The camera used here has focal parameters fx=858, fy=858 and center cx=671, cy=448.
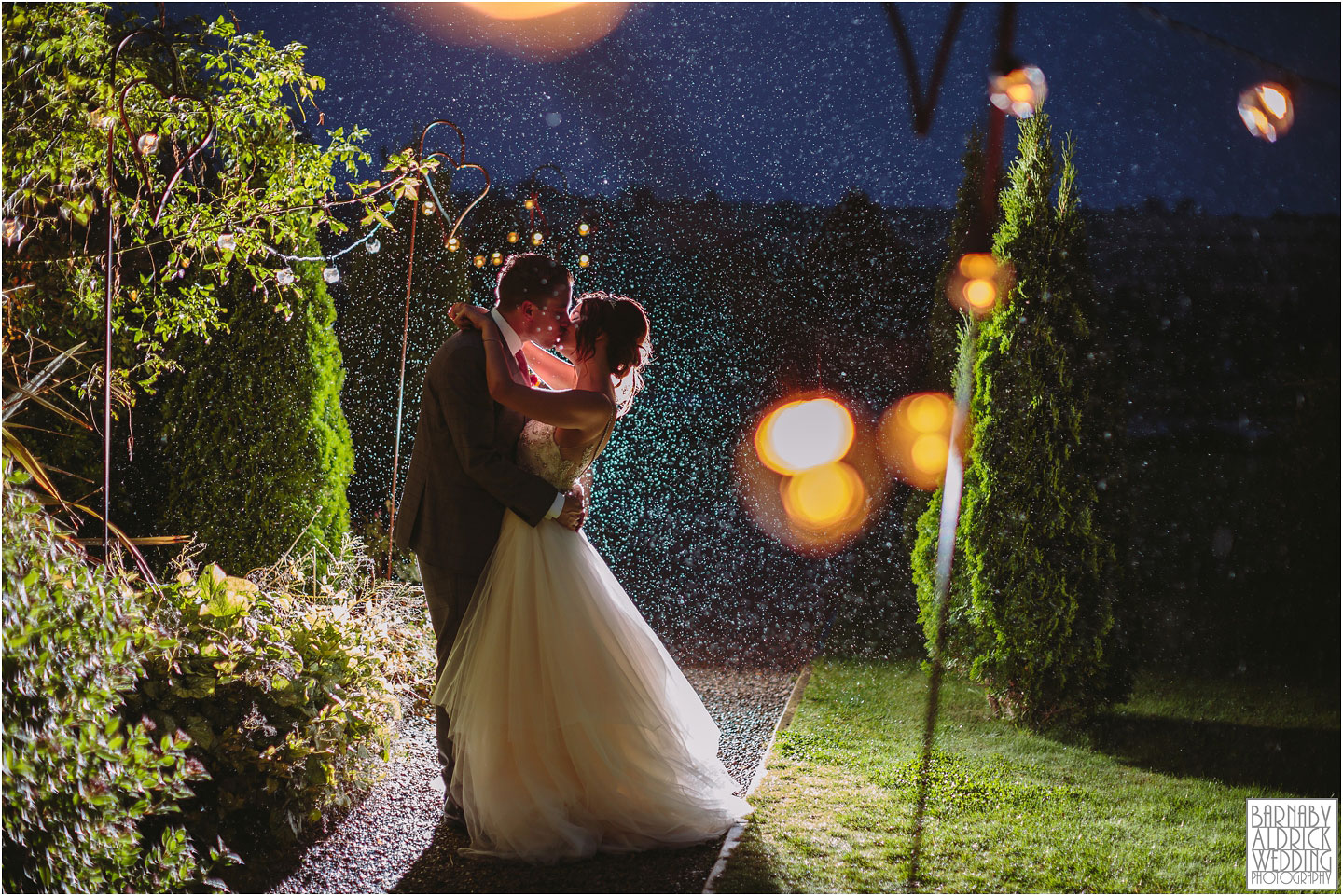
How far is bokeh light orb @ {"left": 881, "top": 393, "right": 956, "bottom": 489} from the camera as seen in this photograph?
750 centimetres

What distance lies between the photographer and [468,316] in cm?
273

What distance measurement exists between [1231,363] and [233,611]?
29.1 ft

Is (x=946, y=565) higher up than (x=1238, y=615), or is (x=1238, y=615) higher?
(x=946, y=565)

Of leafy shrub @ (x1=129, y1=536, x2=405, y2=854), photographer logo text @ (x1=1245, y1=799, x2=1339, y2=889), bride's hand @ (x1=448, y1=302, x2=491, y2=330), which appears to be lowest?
photographer logo text @ (x1=1245, y1=799, x2=1339, y2=889)

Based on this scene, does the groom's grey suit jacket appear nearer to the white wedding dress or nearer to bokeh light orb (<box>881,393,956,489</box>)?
the white wedding dress

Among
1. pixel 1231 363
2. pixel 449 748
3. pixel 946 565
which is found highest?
pixel 449 748

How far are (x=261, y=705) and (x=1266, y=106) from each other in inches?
186

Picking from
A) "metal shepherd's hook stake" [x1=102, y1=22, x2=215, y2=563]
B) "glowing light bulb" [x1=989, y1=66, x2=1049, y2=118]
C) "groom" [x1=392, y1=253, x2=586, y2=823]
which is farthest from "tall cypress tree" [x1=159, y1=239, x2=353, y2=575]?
"glowing light bulb" [x1=989, y1=66, x2=1049, y2=118]

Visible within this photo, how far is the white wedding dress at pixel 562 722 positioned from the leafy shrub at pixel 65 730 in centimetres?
78

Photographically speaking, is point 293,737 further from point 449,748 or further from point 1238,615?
point 1238,615

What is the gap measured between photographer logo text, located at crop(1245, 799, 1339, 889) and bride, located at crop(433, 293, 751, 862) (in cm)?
171

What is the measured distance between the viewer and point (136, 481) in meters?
4.89

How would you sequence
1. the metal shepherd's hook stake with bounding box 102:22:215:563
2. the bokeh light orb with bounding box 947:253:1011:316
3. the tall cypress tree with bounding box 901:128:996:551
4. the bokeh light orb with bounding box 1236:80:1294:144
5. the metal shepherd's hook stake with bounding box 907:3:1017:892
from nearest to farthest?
1. the metal shepherd's hook stake with bounding box 102:22:215:563
2. the bokeh light orb with bounding box 1236:80:1294:144
3. the bokeh light orb with bounding box 947:253:1011:316
4. the metal shepherd's hook stake with bounding box 907:3:1017:892
5. the tall cypress tree with bounding box 901:128:996:551

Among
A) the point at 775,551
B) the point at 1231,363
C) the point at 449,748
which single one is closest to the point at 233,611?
the point at 449,748
